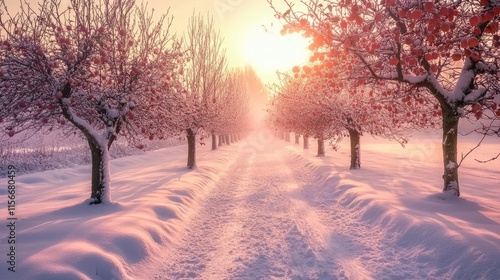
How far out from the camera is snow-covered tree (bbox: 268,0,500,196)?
14.3 feet

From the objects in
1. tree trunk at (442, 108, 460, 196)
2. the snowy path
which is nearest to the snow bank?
the snowy path

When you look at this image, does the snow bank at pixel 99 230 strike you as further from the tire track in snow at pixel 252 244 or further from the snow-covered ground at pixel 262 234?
the tire track in snow at pixel 252 244

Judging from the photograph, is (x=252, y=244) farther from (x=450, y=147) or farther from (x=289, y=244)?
(x=450, y=147)

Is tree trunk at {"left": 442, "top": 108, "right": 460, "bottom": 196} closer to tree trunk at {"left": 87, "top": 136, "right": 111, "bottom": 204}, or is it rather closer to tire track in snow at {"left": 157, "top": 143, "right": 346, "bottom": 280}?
tire track in snow at {"left": 157, "top": 143, "right": 346, "bottom": 280}

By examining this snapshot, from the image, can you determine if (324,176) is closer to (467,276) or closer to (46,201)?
(467,276)

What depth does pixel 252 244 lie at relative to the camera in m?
6.23

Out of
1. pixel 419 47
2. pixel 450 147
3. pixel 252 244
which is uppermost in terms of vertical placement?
pixel 419 47

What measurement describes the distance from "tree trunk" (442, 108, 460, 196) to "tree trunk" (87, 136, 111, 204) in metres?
9.20

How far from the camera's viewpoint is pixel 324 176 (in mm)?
13695

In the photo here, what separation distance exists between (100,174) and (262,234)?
A: 4863mm

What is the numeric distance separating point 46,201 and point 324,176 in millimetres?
10718

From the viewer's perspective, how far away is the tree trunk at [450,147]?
25.1 feet

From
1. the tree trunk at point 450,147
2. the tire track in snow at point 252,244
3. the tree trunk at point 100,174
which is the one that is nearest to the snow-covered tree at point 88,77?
the tree trunk at point 100,174

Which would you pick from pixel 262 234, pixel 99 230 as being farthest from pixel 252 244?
pixel 99 230
